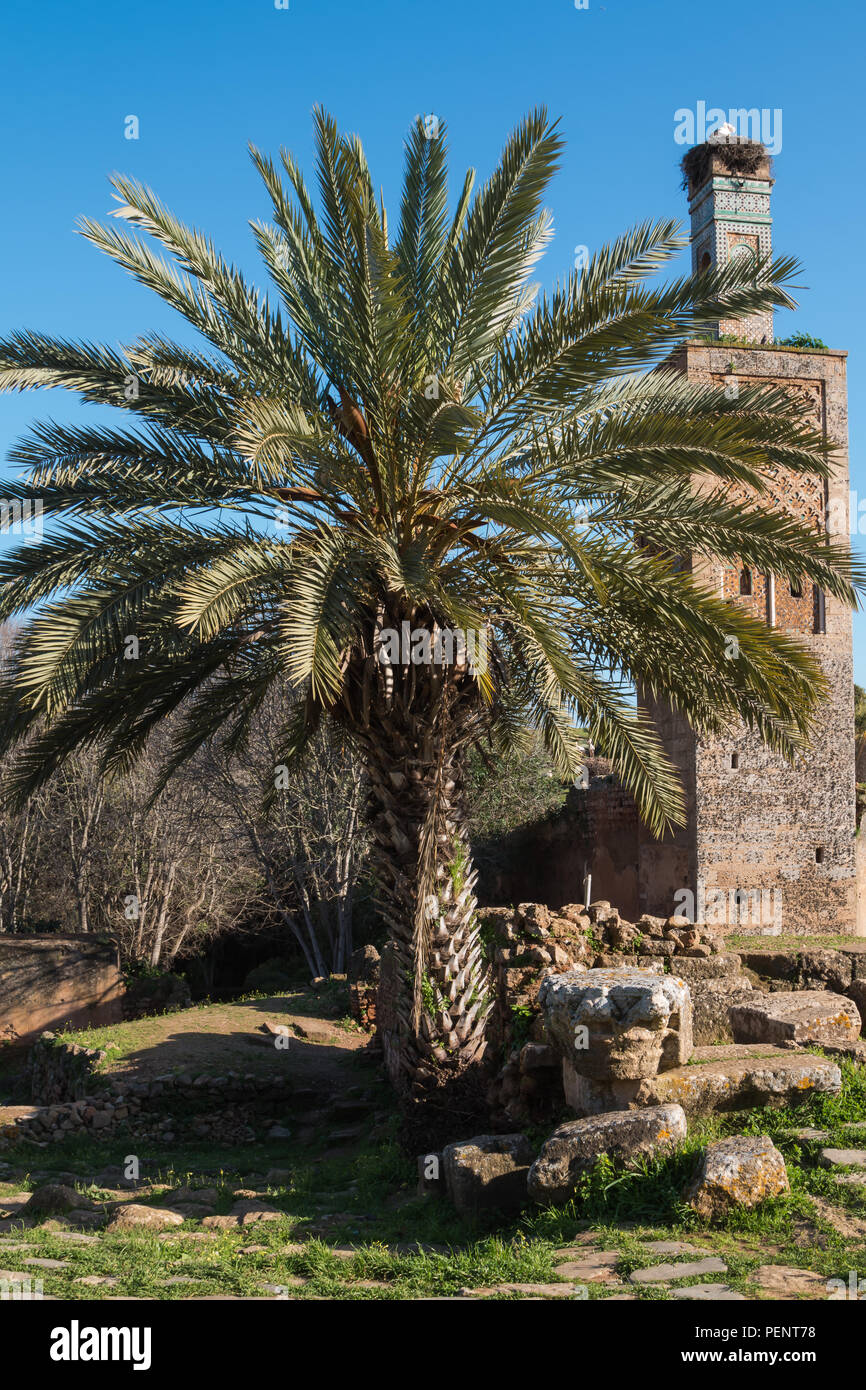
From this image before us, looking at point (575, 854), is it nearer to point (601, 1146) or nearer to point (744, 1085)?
point (744, 1085)

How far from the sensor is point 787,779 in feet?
57.8

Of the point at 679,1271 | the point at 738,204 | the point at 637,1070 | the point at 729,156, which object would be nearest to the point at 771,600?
the point at 738,204

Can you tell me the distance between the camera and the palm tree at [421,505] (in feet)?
24.0

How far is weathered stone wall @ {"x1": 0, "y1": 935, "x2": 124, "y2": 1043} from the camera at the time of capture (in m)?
16.5

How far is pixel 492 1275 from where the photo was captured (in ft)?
15.7

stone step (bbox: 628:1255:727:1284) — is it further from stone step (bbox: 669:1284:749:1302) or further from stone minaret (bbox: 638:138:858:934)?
stone minaret (bbox: 638:138:858:934)

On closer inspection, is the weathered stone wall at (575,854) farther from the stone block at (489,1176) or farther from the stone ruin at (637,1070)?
the stone block at (489,1176)

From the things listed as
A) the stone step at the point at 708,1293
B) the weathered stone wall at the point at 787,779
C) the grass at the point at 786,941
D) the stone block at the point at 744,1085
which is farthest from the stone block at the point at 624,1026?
the weathered stone wall at the point at 787,779

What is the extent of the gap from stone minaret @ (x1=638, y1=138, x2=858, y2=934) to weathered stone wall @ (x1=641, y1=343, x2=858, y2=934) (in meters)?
0.02

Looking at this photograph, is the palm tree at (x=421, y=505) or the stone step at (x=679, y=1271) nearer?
the stone step at (x=679, y=1271)

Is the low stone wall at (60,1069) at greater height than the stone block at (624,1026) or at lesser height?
lesser

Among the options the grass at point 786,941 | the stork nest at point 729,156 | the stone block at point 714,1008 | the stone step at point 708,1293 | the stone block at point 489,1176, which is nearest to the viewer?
the stone step at point 708,1293

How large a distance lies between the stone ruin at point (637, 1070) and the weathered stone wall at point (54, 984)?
31.2ft

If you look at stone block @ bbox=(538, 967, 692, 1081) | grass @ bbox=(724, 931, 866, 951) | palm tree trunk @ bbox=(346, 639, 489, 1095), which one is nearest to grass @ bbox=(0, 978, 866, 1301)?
stone block @ bbox=(538, 967, 692, 1081)
